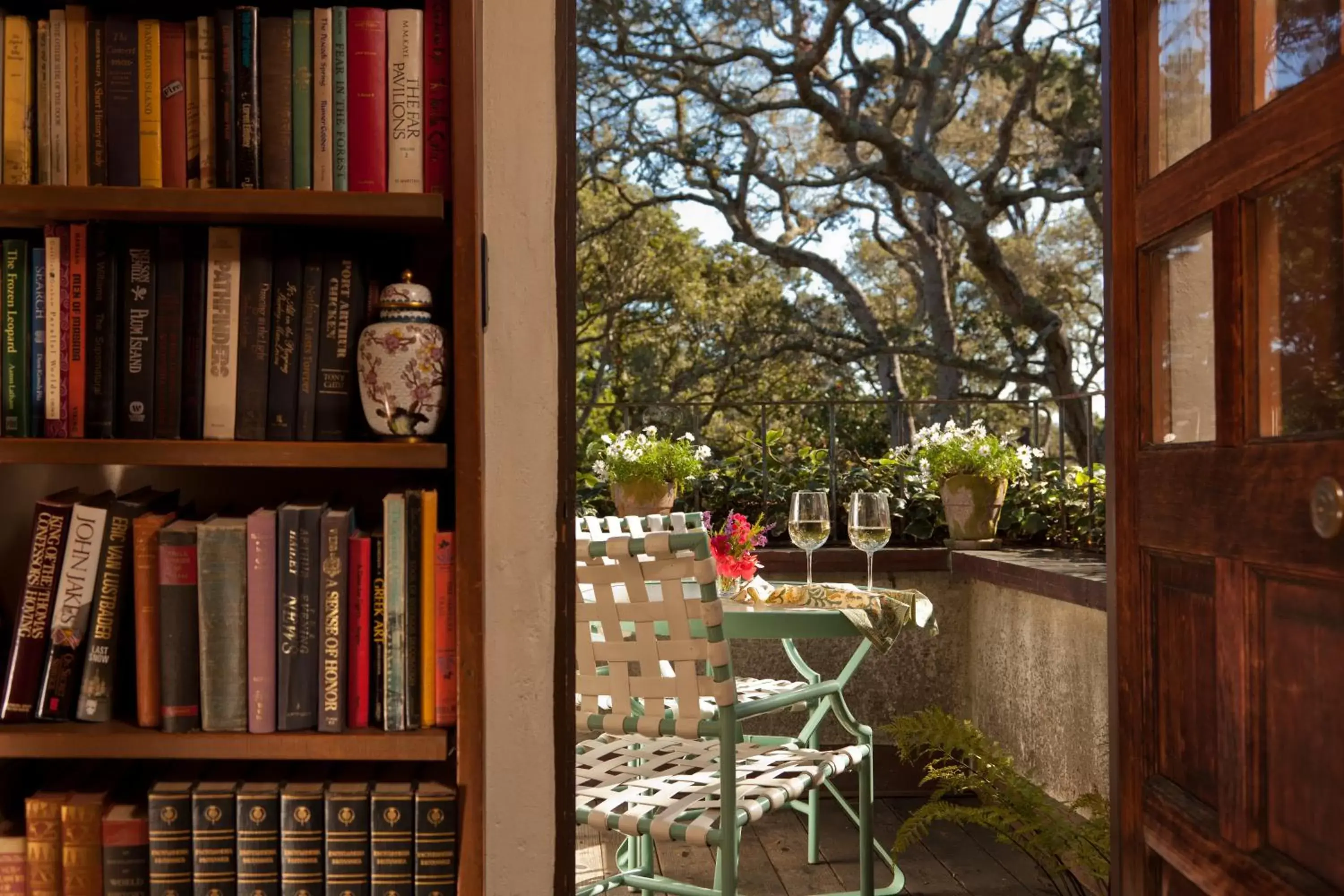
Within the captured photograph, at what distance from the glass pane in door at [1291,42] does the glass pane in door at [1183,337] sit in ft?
0.67

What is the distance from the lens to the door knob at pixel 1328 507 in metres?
1.11

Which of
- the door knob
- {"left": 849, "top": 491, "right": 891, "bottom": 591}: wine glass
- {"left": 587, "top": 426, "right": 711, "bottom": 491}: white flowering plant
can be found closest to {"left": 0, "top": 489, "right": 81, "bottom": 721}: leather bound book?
the door knob

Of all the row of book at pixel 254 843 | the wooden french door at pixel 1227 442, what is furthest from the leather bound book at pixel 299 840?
the wooden french door at pixel 1227 442

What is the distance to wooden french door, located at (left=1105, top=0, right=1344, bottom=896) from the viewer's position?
1185 mm

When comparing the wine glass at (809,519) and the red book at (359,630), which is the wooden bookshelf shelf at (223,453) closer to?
the red book at (359,630)

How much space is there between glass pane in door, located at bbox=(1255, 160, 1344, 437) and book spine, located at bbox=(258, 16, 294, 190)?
1096 mm

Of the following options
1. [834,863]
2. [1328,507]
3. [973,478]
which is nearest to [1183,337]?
[1328,507]

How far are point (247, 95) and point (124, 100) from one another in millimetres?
135

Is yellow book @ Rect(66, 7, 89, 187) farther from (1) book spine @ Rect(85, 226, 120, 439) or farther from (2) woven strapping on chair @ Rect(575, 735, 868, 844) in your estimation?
(2) woven strapping on chair @ Rect(575, 735, 868, 844)

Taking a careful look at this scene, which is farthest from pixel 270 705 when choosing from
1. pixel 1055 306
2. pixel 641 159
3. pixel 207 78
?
pixel 1055 306

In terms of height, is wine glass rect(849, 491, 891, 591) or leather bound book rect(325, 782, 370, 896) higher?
wine glass rect(849, 491, 891, 591)

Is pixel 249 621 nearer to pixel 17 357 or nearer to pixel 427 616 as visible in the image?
pixel 427 616

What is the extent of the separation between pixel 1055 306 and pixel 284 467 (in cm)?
1025

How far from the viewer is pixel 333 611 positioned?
4.10 feet
